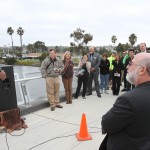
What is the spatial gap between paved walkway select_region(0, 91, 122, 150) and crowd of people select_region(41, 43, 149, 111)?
585 millimetres

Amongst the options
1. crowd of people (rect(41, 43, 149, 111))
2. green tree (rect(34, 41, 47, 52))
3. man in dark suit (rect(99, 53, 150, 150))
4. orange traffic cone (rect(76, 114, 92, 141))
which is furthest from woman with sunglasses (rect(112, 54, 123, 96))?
green tree (rect(34, 41, 47, 52))

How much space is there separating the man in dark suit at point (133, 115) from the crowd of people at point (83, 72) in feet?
17.3

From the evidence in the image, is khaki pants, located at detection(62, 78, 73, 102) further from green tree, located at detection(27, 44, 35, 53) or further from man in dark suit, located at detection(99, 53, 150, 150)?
green tree, located at detection(27, 44, 35, 53)

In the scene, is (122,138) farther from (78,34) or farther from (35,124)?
(78,34)

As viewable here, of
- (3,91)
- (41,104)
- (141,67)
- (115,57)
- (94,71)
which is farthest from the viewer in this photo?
(115,57)

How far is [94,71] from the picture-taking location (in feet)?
30.6

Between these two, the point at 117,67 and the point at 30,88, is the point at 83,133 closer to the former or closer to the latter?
the point at 30,88

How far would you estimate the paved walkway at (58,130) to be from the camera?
15.8ft

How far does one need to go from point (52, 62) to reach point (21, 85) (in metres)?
1.11

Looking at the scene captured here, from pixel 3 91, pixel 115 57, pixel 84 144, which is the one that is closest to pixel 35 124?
pixel 3 91

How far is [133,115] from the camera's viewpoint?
6.56ft

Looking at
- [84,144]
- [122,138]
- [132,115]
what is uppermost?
[132,115]

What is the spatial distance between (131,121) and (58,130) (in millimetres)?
3811

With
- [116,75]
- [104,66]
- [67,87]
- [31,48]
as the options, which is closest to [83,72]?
[67,87]
